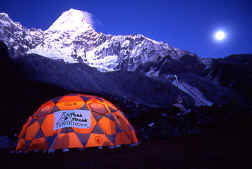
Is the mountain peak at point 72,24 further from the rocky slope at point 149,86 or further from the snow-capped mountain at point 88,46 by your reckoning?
the rocky slope at point 149,86

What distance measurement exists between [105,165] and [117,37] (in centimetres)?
10361

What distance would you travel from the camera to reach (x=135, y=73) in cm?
4797

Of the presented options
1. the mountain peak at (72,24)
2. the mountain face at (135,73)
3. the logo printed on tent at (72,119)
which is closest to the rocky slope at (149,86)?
the mountain face at (135,73)

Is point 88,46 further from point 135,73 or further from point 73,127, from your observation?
point 73,127

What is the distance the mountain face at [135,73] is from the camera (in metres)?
33.1

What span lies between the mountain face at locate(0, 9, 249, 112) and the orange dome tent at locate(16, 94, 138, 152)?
46.2 ft

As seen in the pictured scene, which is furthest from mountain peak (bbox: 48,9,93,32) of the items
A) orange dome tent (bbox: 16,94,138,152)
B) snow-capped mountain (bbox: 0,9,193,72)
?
orange dome tent (bbox: 16,94,138,152)

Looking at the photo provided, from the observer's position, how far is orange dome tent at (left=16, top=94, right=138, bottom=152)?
4.75 metres

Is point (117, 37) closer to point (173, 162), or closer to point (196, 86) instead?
point (196, 86)

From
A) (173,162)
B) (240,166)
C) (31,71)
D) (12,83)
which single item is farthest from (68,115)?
(31,71)

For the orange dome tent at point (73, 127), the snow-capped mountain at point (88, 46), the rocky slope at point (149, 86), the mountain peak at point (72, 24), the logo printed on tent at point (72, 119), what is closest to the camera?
the orange dome tent at point (73, 127)

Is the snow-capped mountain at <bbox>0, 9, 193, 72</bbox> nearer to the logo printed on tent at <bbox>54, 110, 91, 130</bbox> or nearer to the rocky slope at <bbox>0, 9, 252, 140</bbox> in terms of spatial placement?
the rocky slope at <bbox>0, 9, 252, 140</bbox>

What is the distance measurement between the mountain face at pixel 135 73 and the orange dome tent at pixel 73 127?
1409 cm

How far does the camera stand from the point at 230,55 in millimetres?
62562
